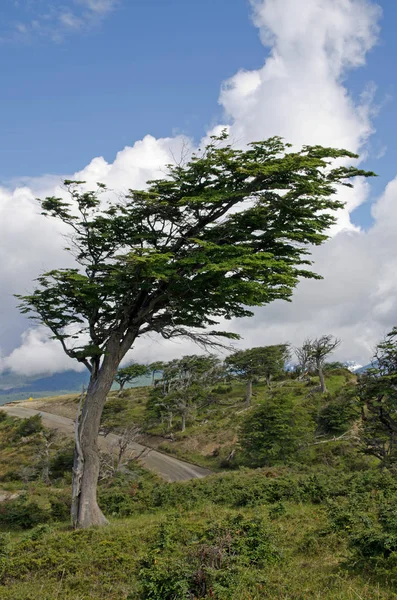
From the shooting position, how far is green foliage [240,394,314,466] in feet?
120

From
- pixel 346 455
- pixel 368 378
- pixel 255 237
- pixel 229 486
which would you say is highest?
pixel 255 237

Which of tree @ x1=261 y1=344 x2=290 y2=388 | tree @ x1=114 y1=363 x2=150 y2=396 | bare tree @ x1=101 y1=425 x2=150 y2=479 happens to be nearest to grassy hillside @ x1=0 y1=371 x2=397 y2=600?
bare tree @ x1=101 y1=425 x2=150 y2=479

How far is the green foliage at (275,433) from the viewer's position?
3659 centimetres

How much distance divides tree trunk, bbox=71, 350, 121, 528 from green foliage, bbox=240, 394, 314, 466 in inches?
953

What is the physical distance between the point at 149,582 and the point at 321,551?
409 cm

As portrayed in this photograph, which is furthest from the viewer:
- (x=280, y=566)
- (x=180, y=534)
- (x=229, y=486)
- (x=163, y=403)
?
(x=163, y=403)

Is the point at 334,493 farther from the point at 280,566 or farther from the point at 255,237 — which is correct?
the point at 255,237

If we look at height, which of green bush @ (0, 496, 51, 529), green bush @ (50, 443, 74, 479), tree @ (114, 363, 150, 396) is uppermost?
tree @ (114, 363, 150, 396)

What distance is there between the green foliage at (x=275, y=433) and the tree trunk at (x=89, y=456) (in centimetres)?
2421

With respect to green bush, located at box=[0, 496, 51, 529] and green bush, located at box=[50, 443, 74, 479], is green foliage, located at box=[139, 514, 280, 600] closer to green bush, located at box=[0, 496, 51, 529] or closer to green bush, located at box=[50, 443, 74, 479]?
green bush, located at box=[0, 496, 51, 529]

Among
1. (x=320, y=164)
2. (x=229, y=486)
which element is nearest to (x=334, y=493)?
(x=229, y=486)

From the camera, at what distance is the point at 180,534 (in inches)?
388

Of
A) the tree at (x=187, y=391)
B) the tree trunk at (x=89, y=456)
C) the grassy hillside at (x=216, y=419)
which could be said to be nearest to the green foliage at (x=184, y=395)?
the tree at (x=187, y=391)

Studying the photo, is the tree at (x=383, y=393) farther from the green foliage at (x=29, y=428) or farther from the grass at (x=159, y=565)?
the green foliage at (x=29, y=428)
